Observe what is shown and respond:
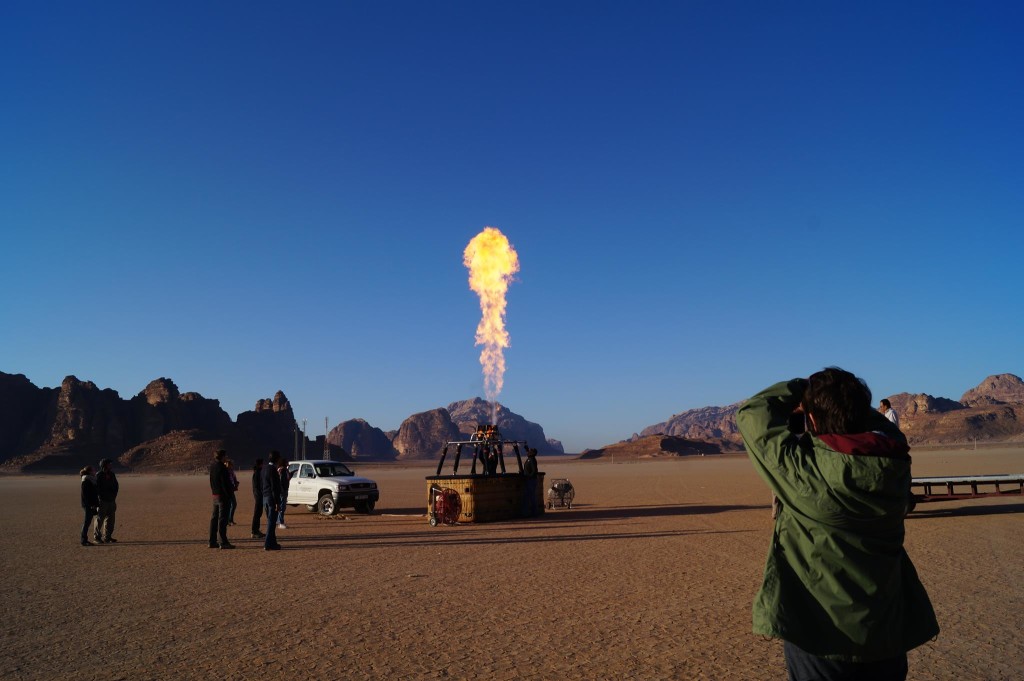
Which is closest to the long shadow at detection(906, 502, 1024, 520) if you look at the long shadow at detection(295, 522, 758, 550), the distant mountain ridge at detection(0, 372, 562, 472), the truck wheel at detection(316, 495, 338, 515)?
the long shadow at detection(295, 522, 758, 550)

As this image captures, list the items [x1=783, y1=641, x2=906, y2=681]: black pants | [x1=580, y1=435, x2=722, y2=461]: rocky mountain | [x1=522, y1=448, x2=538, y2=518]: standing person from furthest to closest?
[x1=580, y1=435, x2=722, y2=461]: rocky mountain
[x1=522, y1=448, x2=538, y2=518]: standing person
[x1=783, y1=641, x2=906, y2=681]: black pants

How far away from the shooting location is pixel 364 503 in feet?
80.5

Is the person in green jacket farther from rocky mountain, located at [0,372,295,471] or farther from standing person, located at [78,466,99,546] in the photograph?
rocky mountain, located at [0,372,295,471]

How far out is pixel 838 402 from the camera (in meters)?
3.02

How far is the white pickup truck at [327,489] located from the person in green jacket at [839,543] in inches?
874

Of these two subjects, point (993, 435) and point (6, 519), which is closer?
point (6, 519)

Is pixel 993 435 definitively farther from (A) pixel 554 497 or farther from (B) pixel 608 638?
(B) pixel 608 638

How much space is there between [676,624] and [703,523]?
11.1m

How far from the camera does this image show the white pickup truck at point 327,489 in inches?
942

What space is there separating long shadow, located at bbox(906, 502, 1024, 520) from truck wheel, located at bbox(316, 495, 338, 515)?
54.8ft

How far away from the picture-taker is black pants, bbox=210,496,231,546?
1570cm

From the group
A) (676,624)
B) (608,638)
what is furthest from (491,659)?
(676,624)

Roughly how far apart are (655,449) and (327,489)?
482 feet

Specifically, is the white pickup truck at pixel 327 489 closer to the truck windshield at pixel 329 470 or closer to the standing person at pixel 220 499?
the truck windshield at pixel 329 470
